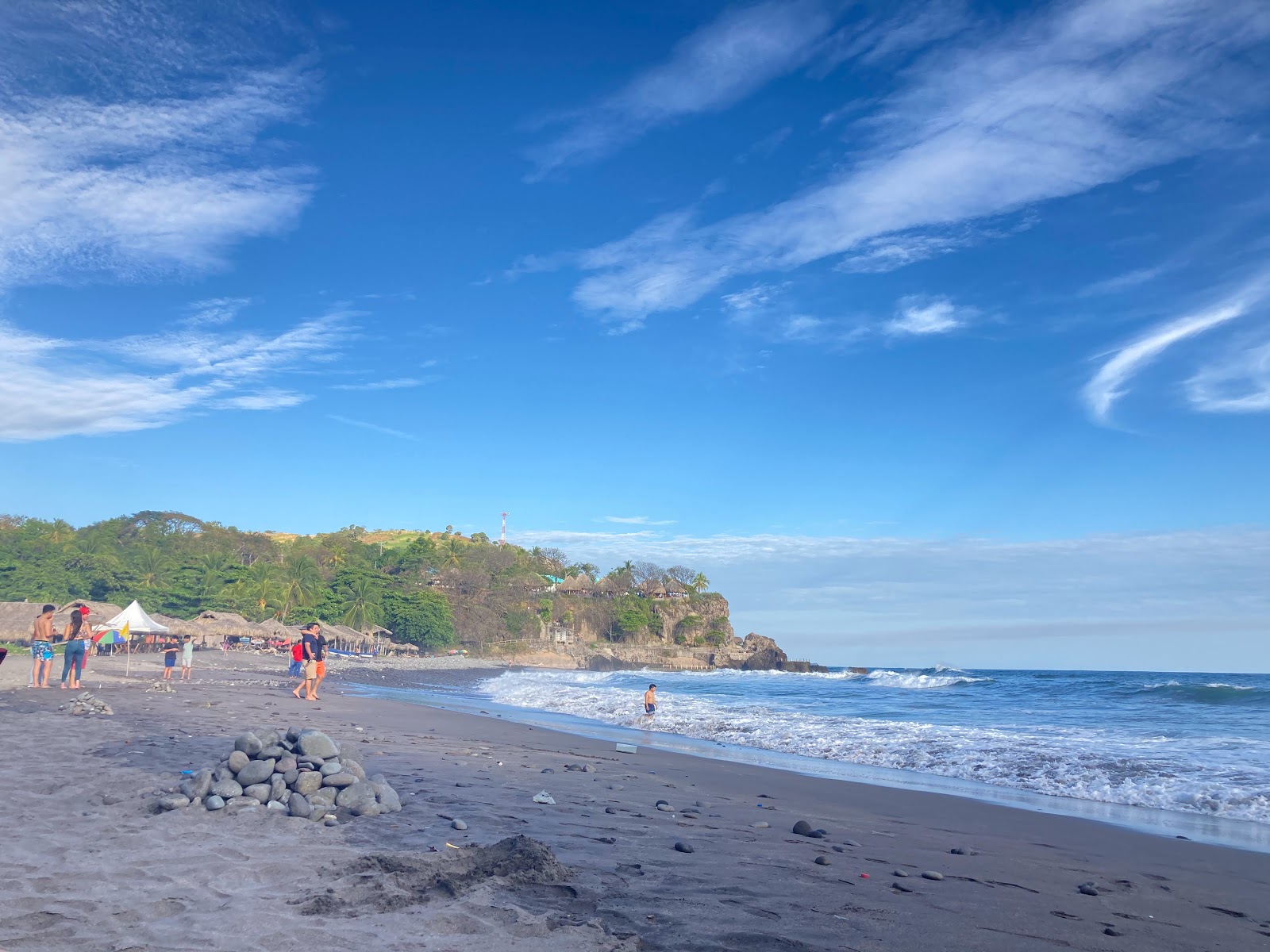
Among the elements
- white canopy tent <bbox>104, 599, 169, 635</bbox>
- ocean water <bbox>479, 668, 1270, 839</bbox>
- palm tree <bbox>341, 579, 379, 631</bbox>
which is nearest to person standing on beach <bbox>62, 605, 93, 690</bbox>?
white canopy tent <bbox>104, 599, 169, 635</bbox>

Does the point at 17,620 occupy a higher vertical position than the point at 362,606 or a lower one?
lower

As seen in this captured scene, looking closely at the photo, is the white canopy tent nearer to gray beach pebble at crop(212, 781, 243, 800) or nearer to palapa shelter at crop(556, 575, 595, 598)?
gray beach pebble at crop(212, 781, 243, 800)

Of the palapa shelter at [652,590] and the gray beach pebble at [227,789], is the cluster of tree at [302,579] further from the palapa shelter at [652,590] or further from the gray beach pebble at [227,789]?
the gray beach pebble at [227,789]

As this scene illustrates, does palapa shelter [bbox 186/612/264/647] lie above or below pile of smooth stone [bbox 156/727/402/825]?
below

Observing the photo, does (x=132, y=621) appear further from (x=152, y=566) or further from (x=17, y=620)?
(x=152, y=566)

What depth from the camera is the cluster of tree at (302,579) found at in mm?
59750

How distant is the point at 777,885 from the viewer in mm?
5332

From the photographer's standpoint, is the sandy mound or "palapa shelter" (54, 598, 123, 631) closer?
the sandy mound

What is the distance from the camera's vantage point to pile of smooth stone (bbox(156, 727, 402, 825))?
6.60 metres

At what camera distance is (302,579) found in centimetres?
7075

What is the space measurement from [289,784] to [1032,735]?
16.2 meters

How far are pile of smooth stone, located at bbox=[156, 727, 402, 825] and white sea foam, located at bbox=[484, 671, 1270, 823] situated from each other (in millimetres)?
9713

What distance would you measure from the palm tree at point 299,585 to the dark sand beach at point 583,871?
6055cm

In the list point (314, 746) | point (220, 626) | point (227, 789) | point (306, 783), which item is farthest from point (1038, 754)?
point (220, 626)
